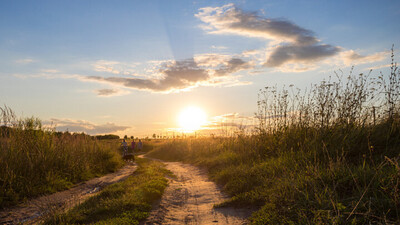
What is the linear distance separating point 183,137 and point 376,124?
87.5ft

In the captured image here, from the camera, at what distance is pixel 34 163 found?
9695 mm

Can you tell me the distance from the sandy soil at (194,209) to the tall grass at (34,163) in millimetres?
4471

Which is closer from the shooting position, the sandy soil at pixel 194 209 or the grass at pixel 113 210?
the grass at pixel 113 210

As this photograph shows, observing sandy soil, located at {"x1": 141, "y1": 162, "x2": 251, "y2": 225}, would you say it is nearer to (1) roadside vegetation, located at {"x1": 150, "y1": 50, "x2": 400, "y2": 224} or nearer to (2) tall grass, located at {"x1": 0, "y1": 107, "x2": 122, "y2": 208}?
(1) roadside vegetation, located at {"x1": 150, "y1": 50, "x2": 400, "y2": 224}

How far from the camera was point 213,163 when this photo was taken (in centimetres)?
1418

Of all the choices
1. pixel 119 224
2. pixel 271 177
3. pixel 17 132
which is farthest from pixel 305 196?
pixel 17 132

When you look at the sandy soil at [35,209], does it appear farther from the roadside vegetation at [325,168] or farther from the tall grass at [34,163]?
the roadside vegetation at [325,168]

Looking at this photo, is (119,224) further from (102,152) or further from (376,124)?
(102,152)

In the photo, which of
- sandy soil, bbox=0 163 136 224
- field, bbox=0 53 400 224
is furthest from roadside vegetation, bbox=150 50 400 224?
sandy soil, bbox=0 163 136 224

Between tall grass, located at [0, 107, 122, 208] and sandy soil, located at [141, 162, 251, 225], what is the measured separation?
4.47m

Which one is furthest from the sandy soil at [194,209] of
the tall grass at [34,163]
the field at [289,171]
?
the tall grass at [34,163]

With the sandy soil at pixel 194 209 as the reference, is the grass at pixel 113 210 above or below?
above

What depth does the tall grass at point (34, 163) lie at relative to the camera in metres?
8.24

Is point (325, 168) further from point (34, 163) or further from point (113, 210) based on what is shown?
point (34, 163)
